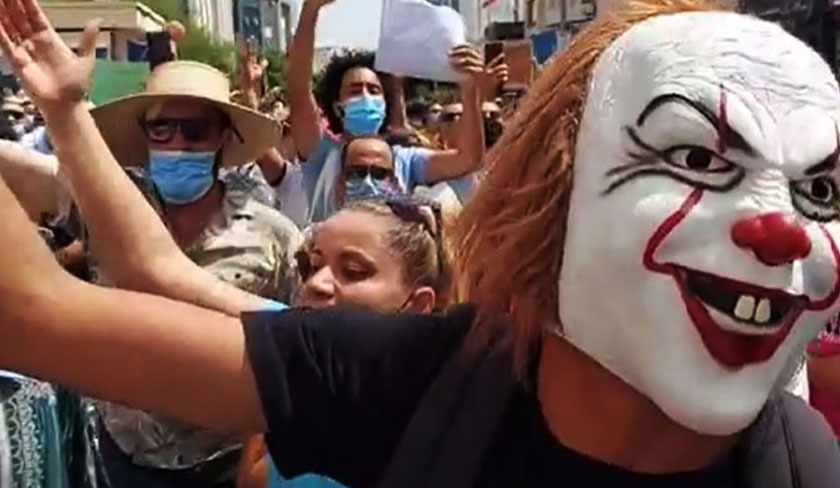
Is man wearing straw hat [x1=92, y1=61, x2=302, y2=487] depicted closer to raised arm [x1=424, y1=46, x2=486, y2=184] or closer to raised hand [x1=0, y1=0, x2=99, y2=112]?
raised arm [x1=424, y1=46, x2=486, y2=184]

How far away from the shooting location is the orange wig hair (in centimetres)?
172

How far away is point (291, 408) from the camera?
1701 mm

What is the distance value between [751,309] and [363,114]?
3965mm

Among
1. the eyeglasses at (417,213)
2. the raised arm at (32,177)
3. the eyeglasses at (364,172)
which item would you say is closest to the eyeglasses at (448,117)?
the eyeglasses at (364,172)

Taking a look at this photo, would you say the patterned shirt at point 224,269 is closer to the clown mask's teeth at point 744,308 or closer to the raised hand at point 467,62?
the raised hand at point 467,62

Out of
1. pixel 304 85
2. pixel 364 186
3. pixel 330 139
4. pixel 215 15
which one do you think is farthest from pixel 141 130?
pixel 215 15

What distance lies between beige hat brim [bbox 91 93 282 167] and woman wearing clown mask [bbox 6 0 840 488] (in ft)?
6.43

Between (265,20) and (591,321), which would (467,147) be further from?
(265,20)

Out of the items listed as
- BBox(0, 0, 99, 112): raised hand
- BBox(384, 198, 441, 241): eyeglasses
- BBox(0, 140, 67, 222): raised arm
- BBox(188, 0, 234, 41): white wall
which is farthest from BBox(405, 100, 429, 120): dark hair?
BBox(188, 0, 234, 41): white wall

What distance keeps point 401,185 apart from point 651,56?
2.99 meters

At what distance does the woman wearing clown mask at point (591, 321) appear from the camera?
64.5 inches

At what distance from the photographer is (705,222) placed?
5.37 ft

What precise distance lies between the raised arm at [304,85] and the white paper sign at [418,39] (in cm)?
79

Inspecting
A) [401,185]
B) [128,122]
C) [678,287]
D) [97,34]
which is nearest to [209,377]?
[678,287]
